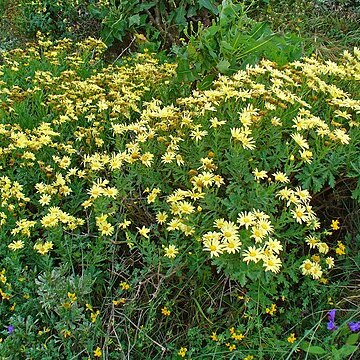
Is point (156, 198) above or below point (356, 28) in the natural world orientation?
above

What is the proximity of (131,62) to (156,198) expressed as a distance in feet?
6.18

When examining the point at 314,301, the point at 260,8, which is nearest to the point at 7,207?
the point at 314,301

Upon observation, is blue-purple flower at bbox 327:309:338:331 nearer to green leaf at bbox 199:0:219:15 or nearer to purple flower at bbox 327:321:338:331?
purple flower at bbox 327:321:338:331

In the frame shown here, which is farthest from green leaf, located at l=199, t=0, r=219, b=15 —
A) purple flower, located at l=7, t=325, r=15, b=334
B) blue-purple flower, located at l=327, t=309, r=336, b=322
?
purple flower, located at l=7, t=325, r=15, b=334

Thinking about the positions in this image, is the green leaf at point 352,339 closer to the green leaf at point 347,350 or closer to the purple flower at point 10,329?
the green leaf at point 347,350

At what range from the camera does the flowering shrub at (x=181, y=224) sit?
210cm

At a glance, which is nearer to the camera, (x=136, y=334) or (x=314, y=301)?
(x=136, y=334)

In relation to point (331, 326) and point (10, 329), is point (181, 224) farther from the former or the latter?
point (10, 329)

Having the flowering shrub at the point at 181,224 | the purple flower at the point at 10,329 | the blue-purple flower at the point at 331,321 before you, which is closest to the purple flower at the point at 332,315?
the blue-purple flower at the point at 331,321

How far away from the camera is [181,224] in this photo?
2096 mm

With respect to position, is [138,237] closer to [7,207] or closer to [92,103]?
[7,207]

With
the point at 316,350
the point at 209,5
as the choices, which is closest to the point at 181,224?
the point at 316,350

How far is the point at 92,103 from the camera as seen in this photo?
2.92 m

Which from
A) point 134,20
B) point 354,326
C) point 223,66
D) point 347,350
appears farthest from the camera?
point 134,20
